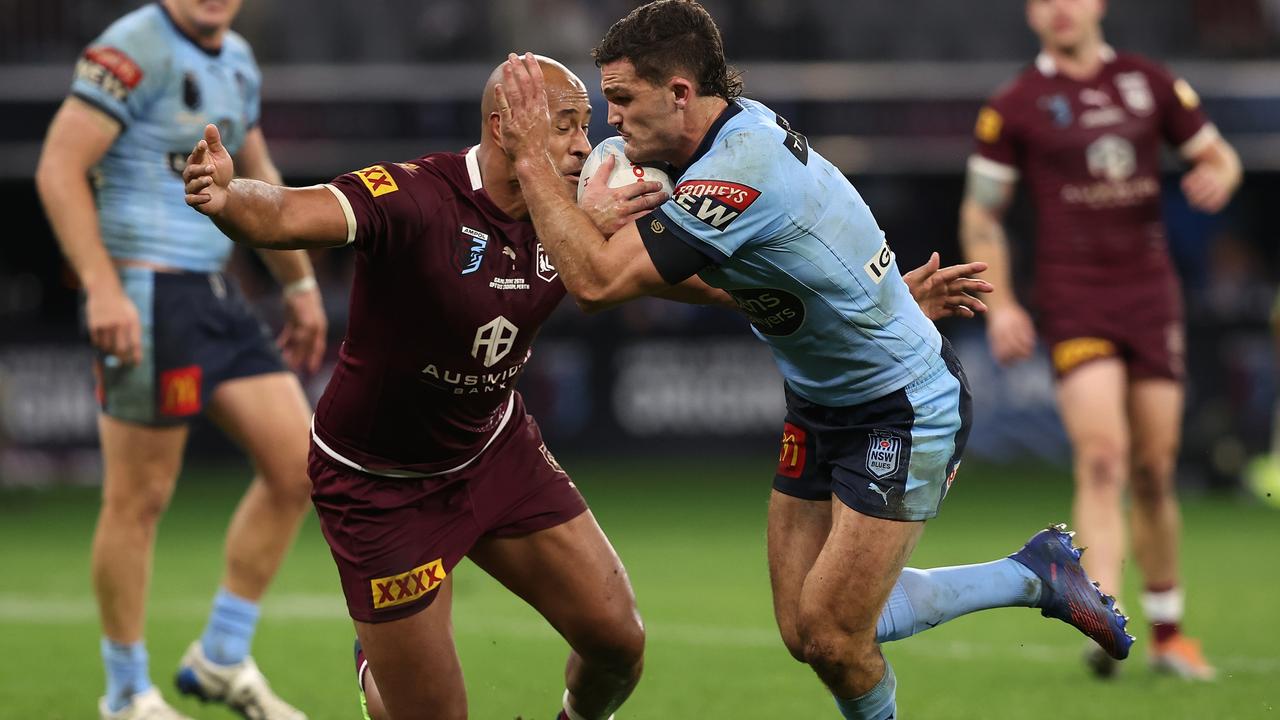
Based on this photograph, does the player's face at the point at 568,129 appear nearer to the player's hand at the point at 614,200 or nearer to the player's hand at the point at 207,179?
the player's hand at the point at 614,200

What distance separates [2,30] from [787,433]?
15011mm

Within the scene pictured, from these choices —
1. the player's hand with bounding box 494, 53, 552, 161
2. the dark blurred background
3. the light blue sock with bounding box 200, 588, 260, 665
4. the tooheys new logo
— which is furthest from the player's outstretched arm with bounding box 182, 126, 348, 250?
the dark blurred background

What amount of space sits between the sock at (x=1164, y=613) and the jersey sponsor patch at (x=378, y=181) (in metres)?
4.36

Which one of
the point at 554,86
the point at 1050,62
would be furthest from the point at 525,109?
the point at 1050,62

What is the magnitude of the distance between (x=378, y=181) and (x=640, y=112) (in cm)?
79

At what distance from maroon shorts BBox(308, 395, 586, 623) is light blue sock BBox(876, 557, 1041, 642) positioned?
107cm

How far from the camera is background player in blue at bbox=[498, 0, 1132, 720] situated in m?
4.75

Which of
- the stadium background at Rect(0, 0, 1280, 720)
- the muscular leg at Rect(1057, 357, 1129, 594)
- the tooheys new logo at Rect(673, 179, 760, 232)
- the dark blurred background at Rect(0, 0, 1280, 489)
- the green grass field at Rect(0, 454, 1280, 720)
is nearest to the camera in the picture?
the tooheys new logo at Rect(673, 179, 760, 232)

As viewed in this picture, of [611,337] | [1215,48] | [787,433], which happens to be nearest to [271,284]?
[611,337]

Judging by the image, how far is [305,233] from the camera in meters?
4.61

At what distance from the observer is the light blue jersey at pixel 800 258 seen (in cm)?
474

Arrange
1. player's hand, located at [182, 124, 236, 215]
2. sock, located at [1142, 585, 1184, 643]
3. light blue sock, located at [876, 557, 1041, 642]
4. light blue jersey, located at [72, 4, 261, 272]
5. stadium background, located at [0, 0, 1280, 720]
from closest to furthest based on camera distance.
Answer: player's hand, located at [182, 124, 236, 215], light blue sock, located at [876, 557, 1041, 642], light blue jersey, located at [72, 4, 261, 272], sock, located at [1142, 585, 1184, 643], stadium background, located at [0, 0, 1280, 720]

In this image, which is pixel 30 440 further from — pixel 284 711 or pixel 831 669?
pixel 831 669

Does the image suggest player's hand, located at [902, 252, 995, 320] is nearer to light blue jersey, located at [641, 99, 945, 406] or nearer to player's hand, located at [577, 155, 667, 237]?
light blue jersey, located at [641, 99, 945, 406]
